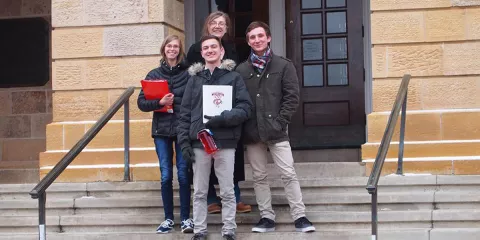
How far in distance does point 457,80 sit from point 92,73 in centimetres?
401

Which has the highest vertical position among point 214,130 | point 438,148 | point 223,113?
point 223,113

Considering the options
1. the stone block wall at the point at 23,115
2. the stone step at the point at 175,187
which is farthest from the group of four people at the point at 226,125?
the stone block wall at the point at 23,115

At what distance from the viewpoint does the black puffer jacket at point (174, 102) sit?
10.1m

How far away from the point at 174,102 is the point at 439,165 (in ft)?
9.56

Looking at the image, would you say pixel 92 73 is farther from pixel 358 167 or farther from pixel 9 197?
pixel 358 167

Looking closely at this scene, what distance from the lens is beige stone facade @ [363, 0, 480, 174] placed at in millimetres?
11195

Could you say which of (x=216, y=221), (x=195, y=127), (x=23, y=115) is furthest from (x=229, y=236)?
(x=23, y=115)

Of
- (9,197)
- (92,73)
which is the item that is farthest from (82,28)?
(9,197)

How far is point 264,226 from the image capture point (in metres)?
9.84

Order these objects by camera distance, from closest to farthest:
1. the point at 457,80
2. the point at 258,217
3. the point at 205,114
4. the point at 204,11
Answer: the point at 205,114 → the point at 258,217 → the point at 457,80 → the point at 204,11

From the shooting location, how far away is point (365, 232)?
31.9 feet

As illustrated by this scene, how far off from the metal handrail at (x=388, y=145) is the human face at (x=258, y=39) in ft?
4.41

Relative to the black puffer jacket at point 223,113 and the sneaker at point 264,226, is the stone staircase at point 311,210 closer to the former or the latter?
the sneaker at point 264,226

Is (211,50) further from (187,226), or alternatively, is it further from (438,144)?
(438,144)
